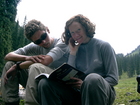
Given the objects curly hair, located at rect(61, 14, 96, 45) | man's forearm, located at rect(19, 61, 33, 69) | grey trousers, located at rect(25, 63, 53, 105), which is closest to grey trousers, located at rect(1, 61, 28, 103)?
man's forearm, located at rect(19, 61, 33, 69)

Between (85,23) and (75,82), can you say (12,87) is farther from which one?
(85,23)

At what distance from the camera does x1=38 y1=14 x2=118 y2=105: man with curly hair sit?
2055 millimetres

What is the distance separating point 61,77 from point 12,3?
19.7m

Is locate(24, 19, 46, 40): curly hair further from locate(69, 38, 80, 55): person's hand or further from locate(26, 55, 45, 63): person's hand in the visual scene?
locate(69, 38, 80, 55): person's hand

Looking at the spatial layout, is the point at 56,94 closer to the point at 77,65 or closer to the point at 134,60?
the point at 77,65

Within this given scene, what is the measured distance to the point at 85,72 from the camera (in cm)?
269

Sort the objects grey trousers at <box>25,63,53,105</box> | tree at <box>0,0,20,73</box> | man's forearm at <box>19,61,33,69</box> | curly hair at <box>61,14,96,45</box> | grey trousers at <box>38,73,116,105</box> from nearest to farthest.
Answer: grey trousers at <box>38,73,116,105</box>
grey trousers at <box>25,63,53,105</box>
curly hair at <box>61,14,96,45</box>
man's forearm at <box>19,61,33,69</box>
tree at <box>0,0,20,73</box>

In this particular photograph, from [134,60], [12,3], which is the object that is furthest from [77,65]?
[134,60]

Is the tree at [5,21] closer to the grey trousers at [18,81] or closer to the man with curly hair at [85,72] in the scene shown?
the grey trousers at [18,81]

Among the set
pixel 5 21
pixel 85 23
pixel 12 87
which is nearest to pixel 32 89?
pixel 12 87

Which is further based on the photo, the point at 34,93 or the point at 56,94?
the point at 34,93

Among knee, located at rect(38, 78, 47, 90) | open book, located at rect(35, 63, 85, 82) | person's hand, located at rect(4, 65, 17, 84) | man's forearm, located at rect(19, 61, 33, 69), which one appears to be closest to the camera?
open book, located at rect(35, 63, 85, 82)

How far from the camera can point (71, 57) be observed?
2.98 m

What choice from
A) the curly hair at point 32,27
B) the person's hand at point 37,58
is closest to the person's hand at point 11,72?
the person's hand at point 37,58
